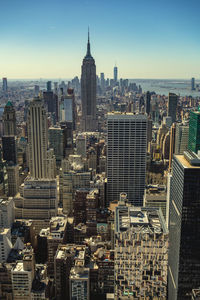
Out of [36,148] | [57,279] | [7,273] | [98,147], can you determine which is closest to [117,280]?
[57,279]

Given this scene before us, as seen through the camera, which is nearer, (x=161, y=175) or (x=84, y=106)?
(x=161, y=175)

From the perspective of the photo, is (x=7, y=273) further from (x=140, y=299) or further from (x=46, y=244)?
(x=140, y=299)

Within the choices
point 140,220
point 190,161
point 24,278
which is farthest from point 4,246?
point 190,161

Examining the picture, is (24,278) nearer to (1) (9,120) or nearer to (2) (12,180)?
(2) (12,180)

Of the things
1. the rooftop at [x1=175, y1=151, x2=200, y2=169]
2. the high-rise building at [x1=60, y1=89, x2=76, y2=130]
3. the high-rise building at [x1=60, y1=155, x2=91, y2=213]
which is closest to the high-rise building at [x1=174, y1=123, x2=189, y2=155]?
the high-rise building at [x1=60, y1=155, x2=91, y2=213]

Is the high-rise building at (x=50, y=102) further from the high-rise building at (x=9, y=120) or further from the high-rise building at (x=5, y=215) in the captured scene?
the high-rise building at (x=5, y=215)

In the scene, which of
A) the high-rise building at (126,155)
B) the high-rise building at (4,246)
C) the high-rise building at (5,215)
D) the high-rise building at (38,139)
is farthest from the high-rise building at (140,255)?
the high-rise building at (38,139)
